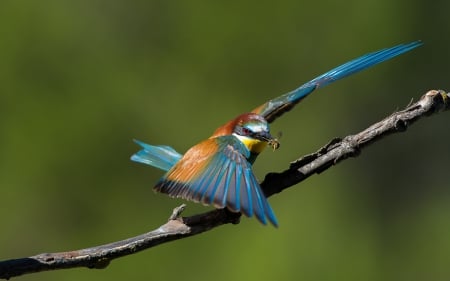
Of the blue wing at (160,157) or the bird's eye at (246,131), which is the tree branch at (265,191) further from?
the blue wing at (160,157)

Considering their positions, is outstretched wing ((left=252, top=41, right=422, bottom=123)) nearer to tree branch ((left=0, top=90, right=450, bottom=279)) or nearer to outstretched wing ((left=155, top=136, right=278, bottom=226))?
outstretched wing ((left=155, top=136, right=278, bottom=226))

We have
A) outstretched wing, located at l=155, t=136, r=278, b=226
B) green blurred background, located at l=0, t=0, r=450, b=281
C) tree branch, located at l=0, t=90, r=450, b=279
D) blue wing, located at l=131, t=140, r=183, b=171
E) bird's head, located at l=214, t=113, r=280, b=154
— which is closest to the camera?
tree branch, located at l=0, t=90, r=450, b=279

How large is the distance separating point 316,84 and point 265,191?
2.26ft

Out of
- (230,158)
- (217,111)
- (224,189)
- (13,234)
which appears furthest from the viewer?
(217,111)

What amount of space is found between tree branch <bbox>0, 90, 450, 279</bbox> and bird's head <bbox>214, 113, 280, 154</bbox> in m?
0.45

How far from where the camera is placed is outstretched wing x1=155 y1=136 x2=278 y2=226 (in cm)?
251

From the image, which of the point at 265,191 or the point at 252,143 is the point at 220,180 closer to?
the point at 265,191

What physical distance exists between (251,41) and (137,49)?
0.78 metres

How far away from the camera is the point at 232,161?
289cm

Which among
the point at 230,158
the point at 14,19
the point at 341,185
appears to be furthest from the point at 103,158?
the point at 230,158

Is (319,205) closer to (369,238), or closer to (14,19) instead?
(369,238)

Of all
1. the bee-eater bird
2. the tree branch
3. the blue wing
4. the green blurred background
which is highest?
the green blurred background

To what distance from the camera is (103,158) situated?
242 inches

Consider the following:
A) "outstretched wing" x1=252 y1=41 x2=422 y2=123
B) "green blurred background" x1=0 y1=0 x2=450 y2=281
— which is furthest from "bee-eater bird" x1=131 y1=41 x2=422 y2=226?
"green blurred background" x1=0 y1=0 x2=450 y2=281
